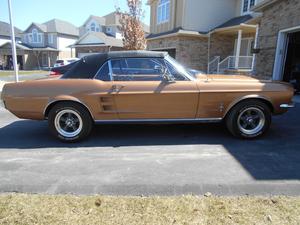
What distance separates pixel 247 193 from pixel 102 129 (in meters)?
3.45

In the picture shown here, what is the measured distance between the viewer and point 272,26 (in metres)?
10.1

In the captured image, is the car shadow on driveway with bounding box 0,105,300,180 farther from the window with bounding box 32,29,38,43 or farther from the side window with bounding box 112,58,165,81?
the window with bounding box 32,29,38,43

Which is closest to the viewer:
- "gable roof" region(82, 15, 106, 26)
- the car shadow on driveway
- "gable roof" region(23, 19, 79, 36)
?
the car shadow on driveway

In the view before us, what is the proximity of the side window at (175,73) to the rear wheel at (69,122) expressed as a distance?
67.3 inches

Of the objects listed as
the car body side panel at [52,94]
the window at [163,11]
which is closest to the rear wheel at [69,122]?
the car body side panel at [52,94]

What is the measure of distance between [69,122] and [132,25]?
444 inches

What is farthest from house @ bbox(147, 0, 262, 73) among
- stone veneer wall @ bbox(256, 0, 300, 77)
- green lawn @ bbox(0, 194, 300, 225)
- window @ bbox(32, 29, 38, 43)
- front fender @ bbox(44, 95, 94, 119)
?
window @ bbox(32, 29, 38, 43)

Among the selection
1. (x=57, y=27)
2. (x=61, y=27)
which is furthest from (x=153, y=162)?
(x=61, y=27)

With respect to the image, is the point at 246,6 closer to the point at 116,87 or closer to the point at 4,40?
the point at 116,87

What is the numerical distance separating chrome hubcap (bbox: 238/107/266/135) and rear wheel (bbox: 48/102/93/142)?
2802 mm

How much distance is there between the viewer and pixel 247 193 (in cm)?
290

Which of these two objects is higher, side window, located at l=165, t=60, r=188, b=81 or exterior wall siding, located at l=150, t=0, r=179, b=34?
exterior wall siding, located at l=150, t=0, r=179, b=34

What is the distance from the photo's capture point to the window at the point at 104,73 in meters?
4.57

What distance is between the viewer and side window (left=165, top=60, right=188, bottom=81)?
15.0 feet
